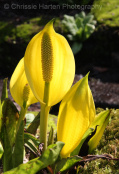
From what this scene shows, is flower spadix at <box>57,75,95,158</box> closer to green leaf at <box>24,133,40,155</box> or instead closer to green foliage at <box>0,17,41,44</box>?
green leaf at <box>24,133,40,155</box>

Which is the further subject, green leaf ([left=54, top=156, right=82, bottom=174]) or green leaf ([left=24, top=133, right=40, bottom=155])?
green leaf ([left=24, top=133, right=40, bottom=155])

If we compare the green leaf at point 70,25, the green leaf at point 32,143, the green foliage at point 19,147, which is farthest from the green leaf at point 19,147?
the green leaf at point 70,25

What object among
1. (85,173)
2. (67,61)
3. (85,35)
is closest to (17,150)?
(85,173)

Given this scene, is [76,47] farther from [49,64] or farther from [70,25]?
[49,64]

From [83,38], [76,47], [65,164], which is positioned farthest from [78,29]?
[65,164]

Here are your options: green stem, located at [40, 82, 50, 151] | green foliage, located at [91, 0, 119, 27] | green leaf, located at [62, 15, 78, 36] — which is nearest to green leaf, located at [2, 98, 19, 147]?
green stem, located at [40, 82, 50, 151]
